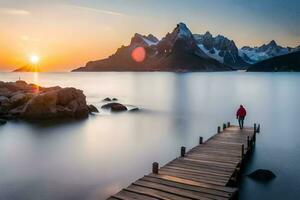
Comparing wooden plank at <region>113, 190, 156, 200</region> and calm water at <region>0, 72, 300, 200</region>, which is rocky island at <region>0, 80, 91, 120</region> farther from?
wooden plank at <region>113, 190, 156, 200</region>

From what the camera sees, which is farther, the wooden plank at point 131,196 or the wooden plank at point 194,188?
the wooden plank at point 194,188

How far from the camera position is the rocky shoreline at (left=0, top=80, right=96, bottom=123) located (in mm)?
53031

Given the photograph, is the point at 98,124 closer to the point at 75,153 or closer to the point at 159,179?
the point at 75,153

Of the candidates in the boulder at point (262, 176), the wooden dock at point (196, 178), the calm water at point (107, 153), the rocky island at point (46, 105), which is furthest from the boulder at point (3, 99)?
the boulder at point (262, 176)

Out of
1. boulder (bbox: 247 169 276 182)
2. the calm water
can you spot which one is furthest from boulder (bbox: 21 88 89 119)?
boulder (bbox: 247 169 276 182)

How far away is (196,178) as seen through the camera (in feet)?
57.4

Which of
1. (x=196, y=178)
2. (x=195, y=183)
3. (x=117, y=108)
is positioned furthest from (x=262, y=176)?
(x=117, y=108)

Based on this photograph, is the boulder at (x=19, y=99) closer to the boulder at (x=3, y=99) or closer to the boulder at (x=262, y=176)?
→ the boulder at (x=3, y=99)

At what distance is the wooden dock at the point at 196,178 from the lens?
1501 centimetres

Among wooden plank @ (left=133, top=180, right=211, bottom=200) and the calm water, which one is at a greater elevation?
wooden plank @ (left=133, top=180, right=211, bottom=200)

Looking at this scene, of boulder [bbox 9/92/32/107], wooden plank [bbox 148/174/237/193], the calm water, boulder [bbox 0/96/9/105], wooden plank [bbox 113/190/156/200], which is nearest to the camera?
wooden plank [bbox 113/190/156/200]

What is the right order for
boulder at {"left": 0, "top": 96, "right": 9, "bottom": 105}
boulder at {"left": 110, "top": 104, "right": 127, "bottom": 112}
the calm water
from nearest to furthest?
the calm water, boulder at {"left": 0, "top": 96, "right": 9, "bottom": 105}, boulder at {"left": 110, "top": 104, "right": 127, "bottom": 112}

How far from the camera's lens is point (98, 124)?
1998 inches

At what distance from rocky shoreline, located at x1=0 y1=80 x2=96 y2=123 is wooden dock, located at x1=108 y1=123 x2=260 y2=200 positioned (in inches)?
1372
